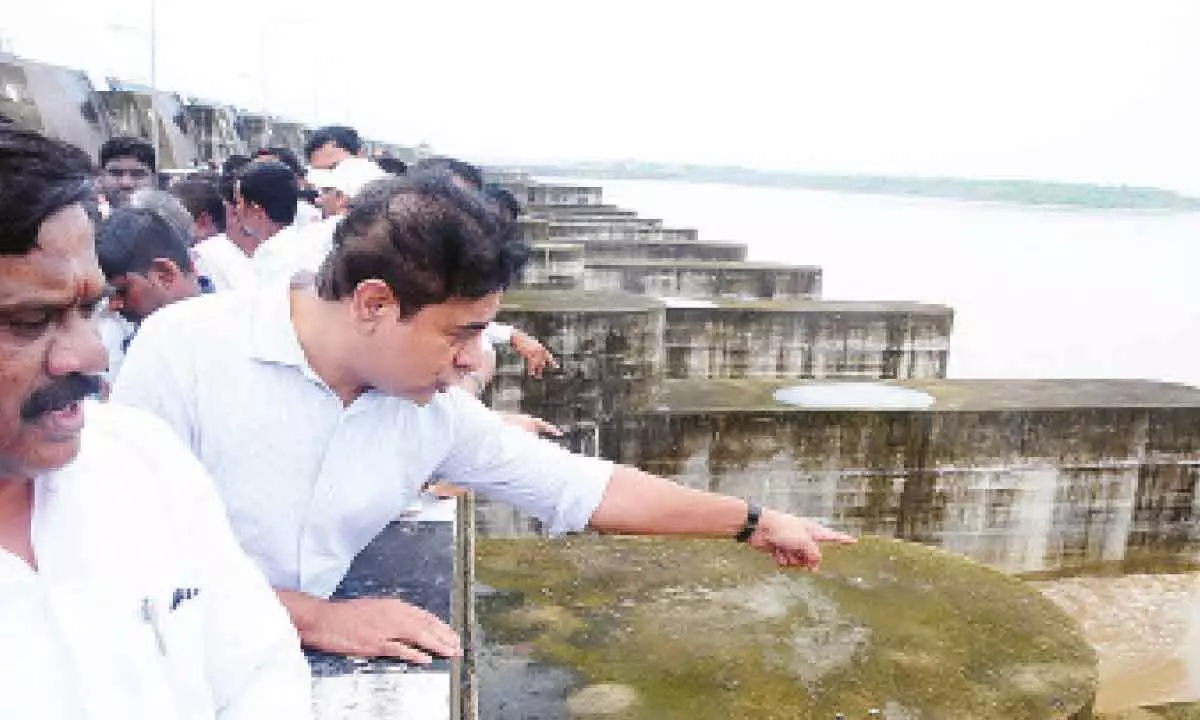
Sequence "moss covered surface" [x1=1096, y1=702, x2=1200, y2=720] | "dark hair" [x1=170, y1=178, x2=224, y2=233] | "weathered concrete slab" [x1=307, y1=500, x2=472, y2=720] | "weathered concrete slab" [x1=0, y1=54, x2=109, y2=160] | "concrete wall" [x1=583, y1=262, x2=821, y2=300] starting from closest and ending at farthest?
"weathered concrete slab" [x1=307, y1=500, x2=472, y2=720] < "moss covered surface" [x1=1096, y1=702, x2=1200, y2=720] < "dark hair" [x1=170, y1=178, x2=224, y2=233] < "weathered concrete slab" [x1=0, y1=54, x2=109, y2=160] < "concrete wall" [x1=583, y1=262, x2=821, y2=300]

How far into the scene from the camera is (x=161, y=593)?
1.19 meters

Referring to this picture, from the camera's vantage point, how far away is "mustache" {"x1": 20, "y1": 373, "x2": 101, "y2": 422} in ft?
3.71

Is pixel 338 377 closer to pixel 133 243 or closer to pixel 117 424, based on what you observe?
pixel 117 424

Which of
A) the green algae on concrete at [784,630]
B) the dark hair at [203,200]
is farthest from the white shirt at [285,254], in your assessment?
the green algae on concrete at [784,630]

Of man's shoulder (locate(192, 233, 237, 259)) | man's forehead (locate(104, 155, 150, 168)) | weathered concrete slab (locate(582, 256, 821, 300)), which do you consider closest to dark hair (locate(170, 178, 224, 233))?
man's forehead (locate(104, 155, 150, 168))

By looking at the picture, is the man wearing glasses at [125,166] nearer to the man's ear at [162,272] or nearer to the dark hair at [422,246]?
the man's ear at [162,272]

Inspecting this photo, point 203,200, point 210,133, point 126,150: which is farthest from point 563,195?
point 203,200

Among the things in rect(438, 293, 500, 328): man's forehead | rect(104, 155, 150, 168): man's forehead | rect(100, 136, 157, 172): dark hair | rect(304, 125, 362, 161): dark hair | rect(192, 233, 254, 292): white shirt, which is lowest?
rect(192, 233, 254, 292): white shirt

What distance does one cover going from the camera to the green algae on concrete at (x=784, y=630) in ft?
10.7

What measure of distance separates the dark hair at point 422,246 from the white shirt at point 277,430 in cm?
19

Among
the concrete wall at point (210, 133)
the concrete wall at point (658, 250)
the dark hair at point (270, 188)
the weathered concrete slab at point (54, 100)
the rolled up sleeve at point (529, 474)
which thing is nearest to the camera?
the rolled up sleeve at point (529, 474)

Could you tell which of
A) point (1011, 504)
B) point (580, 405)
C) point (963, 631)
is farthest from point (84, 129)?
point (963, 631)

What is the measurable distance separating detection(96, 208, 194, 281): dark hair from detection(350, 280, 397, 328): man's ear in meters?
1.45

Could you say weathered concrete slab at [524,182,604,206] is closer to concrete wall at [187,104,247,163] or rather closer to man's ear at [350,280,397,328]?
concrete wall at [187,104,247,163]
